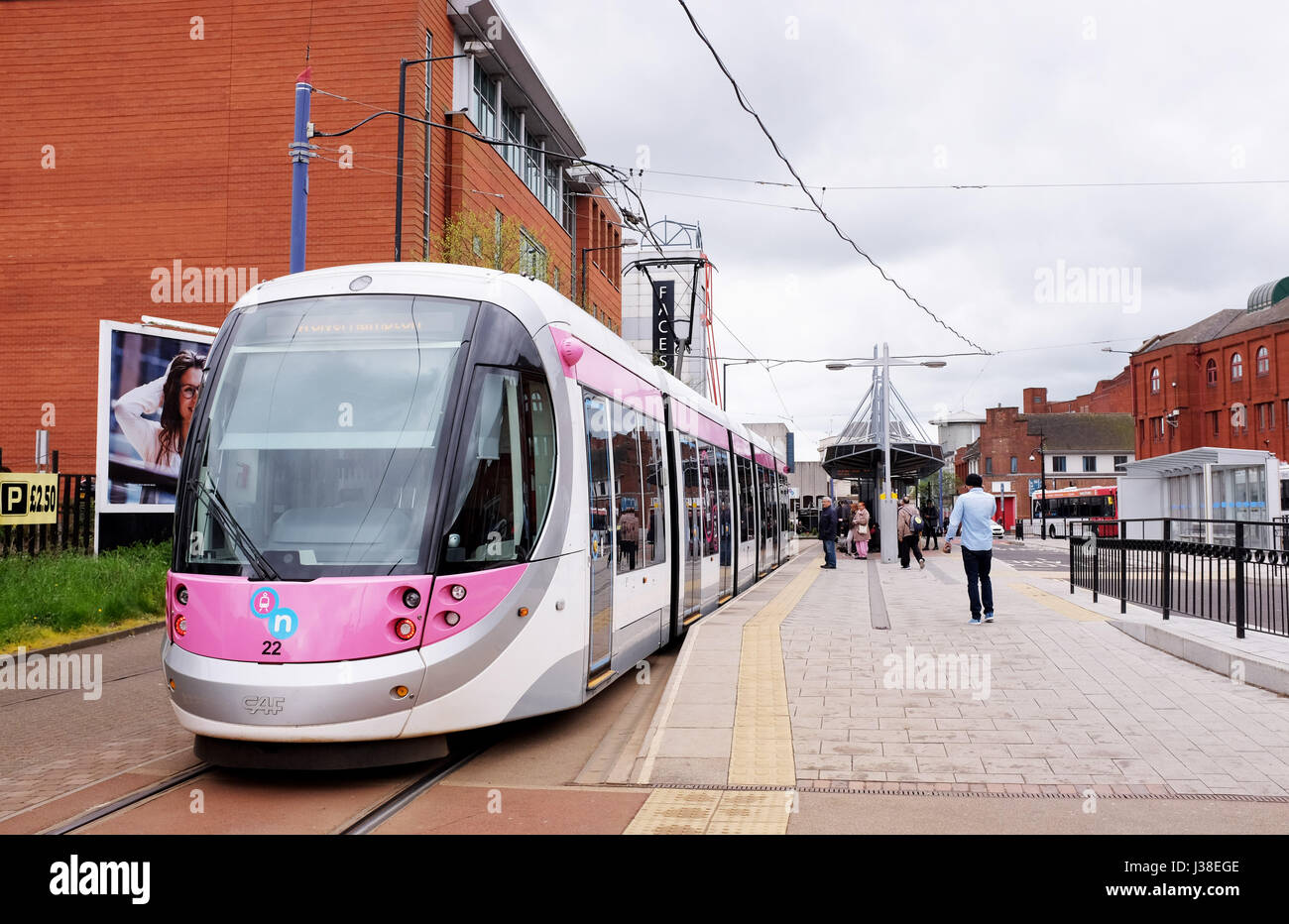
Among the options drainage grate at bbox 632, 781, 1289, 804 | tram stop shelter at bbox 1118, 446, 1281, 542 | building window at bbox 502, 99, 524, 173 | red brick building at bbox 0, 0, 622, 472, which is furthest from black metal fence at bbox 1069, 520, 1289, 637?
building window at bbox 502, 99, 524, 173

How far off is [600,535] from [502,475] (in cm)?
157

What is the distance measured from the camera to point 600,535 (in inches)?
322

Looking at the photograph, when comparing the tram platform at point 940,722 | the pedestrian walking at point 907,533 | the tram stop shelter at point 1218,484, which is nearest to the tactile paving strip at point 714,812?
the tram platform at point 940,722

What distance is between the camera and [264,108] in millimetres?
25594

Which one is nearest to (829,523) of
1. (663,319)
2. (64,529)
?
(64,529)

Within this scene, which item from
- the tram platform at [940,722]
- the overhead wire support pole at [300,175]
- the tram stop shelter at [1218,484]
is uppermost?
the overhead wire support pole at [300,175]

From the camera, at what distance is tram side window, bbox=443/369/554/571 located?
649cm

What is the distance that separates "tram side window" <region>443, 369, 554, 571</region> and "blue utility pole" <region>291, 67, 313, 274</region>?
27.3 ft

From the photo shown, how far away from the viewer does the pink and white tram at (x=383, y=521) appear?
607 cm

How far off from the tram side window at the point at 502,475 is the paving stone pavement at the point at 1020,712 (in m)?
2.19

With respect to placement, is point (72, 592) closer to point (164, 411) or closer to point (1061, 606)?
point (164, 411)

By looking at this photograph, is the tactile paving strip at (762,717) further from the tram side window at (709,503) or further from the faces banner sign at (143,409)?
the faces banner sign at (143,409)

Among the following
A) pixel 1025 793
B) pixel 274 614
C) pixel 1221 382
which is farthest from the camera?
pixel 1221 382
